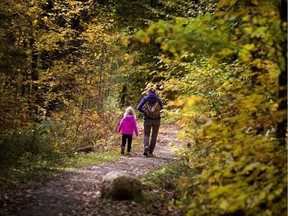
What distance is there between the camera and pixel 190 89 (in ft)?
35.7

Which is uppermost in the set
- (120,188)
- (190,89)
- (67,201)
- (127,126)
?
(190,89)

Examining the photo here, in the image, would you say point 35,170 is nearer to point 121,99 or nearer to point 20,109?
point 20,109

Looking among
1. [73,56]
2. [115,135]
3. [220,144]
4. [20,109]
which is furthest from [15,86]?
[220,144]

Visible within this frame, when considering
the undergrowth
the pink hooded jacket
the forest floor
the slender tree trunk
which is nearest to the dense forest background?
the slender tree trunk

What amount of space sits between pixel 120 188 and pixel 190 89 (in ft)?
14.7

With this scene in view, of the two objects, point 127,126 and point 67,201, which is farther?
point 127,126

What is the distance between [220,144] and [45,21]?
10924 millimetres

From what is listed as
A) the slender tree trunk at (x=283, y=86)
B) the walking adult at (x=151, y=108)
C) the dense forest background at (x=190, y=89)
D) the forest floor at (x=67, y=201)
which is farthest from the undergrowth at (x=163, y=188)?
the walking adult at (x=151, y=108)

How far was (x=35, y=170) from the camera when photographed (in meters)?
9.56

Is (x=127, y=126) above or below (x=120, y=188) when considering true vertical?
above

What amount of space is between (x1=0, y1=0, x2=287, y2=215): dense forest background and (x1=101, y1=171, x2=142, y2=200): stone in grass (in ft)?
3.64

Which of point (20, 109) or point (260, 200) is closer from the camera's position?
point (260, 200)

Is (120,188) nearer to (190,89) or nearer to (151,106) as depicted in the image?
(190,89)

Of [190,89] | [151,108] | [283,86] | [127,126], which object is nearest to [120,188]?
[283,86]
